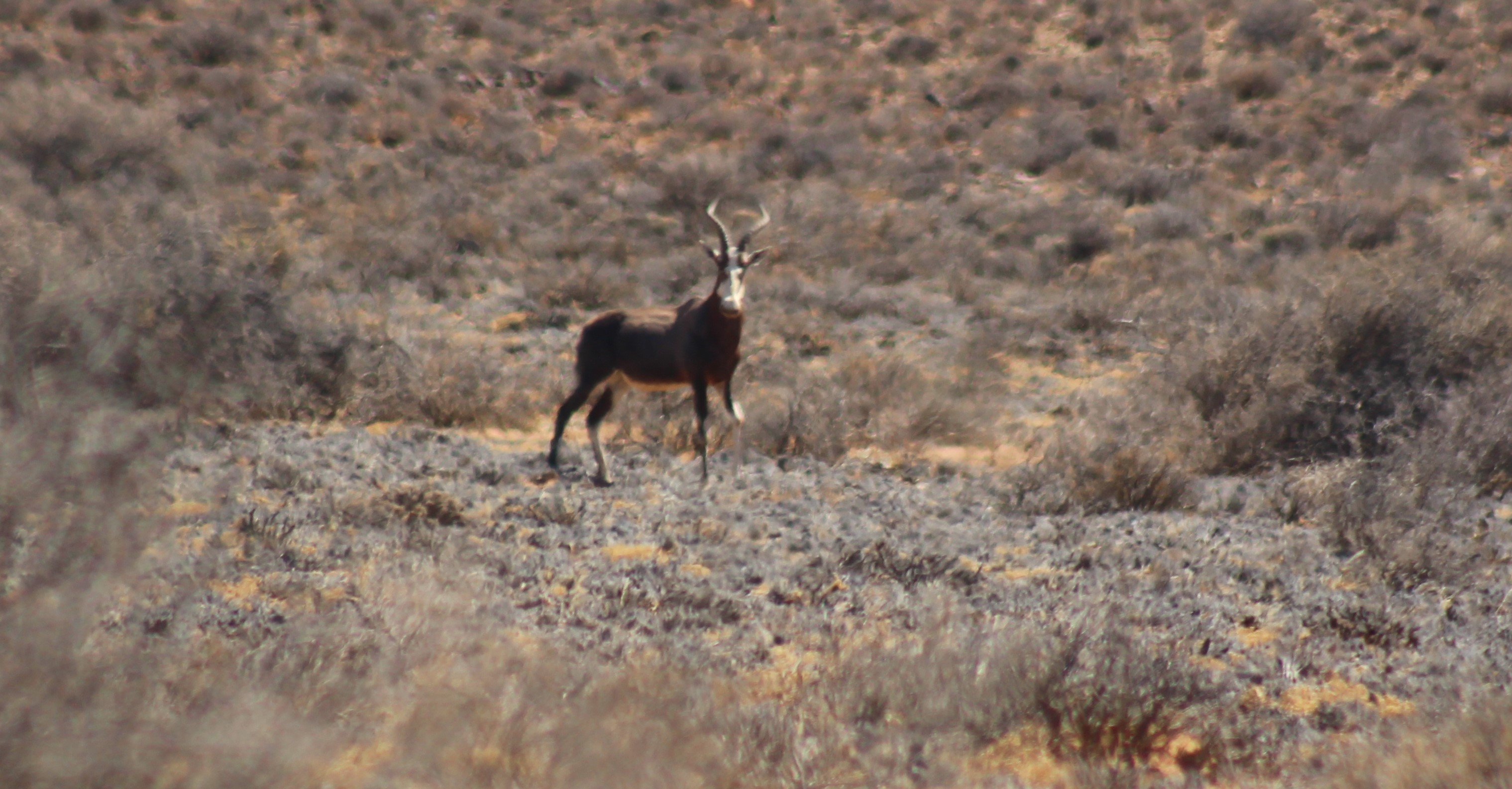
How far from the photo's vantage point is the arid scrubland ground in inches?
141

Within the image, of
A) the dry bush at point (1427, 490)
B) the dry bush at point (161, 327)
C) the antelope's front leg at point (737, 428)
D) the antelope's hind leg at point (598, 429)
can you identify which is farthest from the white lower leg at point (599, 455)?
the dry bush at point (1427, 490)

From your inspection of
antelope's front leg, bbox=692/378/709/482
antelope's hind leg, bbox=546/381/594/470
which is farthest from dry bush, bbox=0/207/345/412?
antelope's front leg, bbox=692/378/709/482

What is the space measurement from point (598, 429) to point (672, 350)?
895 mm

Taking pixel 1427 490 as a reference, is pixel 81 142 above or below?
below

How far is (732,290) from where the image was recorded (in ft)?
33.3

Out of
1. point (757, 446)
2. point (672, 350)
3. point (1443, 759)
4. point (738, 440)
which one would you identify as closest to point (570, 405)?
point (672, 350)

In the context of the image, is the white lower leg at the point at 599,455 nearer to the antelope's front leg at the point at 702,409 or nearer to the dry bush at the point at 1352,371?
the antelope's front leg at the point at 702,409

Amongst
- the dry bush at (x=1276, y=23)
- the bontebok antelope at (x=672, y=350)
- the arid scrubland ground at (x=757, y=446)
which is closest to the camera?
the arid scrubland ground at (x=757, y=446)

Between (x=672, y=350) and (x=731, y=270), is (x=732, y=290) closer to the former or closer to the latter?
(x=731, y=270)

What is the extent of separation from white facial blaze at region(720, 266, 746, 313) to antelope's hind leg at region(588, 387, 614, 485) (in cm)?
134

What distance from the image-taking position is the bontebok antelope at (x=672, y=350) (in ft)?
34.1

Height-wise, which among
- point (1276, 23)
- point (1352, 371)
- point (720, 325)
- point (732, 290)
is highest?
point (732, 290)

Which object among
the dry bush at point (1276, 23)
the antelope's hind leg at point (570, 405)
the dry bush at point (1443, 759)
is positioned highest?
the dry bush at point (1443, 759)

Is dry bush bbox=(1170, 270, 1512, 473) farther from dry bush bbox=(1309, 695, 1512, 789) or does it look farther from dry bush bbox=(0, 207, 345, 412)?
dry bush bbox=(0, 207, 345, 412)
